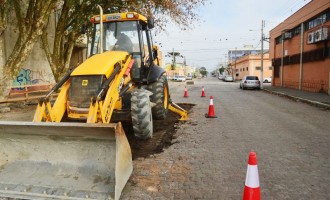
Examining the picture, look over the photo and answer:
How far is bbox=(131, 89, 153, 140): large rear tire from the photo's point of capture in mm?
6543

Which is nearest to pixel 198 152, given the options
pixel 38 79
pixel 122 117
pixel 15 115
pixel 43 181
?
pixel 122 117

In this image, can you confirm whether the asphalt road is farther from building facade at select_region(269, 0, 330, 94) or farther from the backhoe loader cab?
building facade at select_region(269, 0, 330, 94)

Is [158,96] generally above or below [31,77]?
below

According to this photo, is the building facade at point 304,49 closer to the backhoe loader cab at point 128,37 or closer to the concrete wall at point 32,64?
the backhoe loader cab at point 128,37

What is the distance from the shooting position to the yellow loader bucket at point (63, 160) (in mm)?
4328

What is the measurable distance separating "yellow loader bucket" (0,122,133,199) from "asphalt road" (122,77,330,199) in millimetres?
460

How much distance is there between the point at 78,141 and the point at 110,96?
150cm

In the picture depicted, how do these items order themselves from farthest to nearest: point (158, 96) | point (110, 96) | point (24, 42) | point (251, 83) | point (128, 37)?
point (251, 83) → point (24, 42) → point (158, 96) → point (128, 37) → point (110, 96)

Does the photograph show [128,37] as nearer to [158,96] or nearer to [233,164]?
[158,96]

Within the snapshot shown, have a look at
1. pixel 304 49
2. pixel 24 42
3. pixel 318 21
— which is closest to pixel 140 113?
pixel 24 42

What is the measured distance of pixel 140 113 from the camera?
21.4 feet

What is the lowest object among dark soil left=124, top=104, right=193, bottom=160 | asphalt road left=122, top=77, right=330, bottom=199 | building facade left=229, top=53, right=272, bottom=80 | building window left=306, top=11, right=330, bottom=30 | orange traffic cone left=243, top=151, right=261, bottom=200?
asphalt road left=122, top=77, right=330, bottom=199

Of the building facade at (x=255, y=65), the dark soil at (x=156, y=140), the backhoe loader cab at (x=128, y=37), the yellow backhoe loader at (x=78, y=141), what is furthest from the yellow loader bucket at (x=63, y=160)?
the building facade at (x=255, y=65)

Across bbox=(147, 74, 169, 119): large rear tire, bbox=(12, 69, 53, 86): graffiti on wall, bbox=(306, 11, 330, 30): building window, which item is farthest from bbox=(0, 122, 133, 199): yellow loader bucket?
bbox=(306, 11, 330, 30): building window
